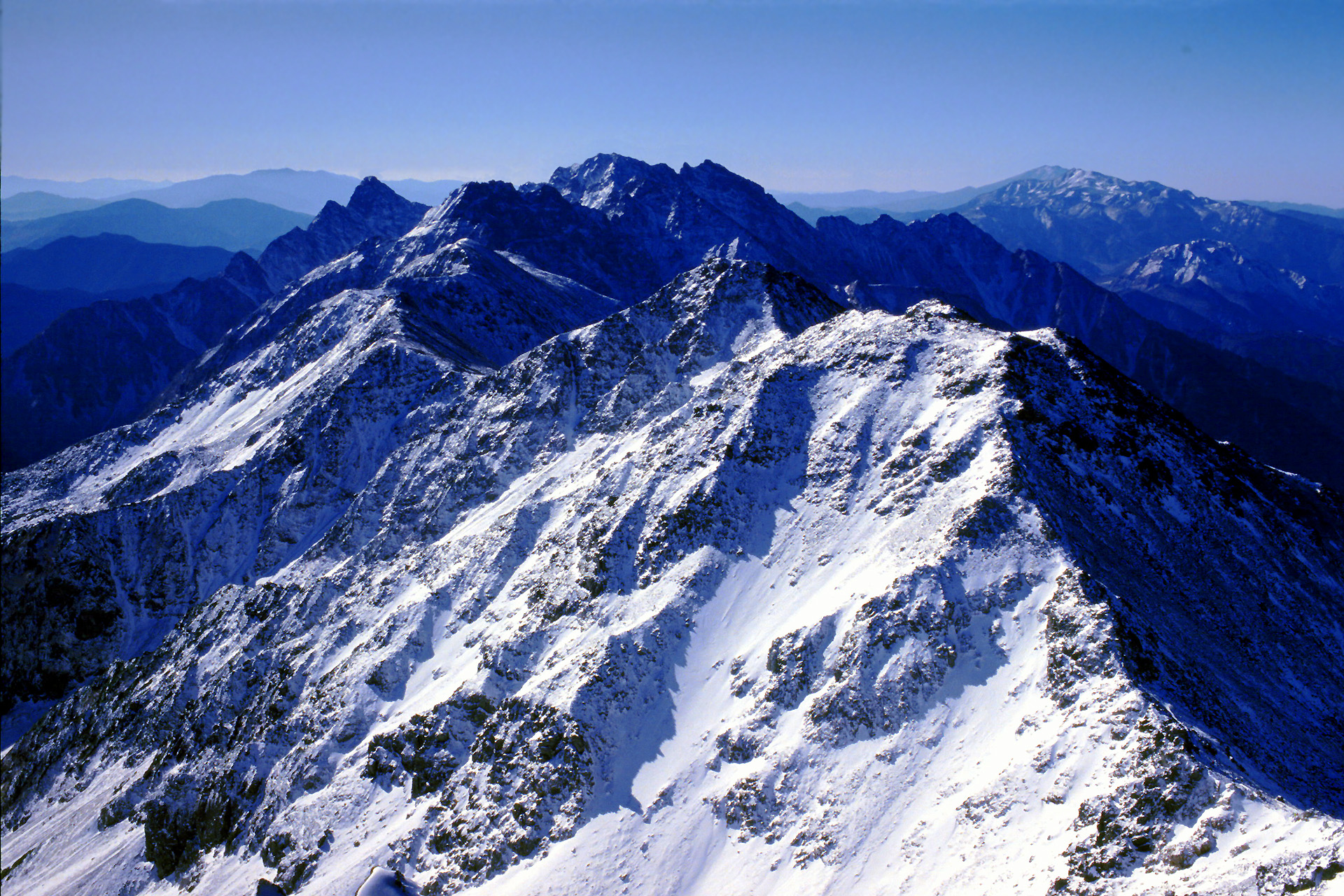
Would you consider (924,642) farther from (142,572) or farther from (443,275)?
(443,275)

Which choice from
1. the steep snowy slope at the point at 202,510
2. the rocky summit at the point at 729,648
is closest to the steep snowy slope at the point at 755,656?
the rocky summit at the point at 729,648

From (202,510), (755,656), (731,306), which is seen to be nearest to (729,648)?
(755,656)

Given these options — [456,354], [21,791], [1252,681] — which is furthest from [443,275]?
[1252,681]

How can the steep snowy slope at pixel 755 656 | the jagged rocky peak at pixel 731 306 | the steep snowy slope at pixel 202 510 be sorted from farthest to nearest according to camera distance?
the steep snowy slope at pixel 202 510, the jagged rocky peak at pixel 731 306, the steep snowy slope at pixel 755 656

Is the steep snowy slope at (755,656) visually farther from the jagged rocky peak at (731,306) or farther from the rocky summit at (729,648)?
the jagged rocky peak at (731,306)

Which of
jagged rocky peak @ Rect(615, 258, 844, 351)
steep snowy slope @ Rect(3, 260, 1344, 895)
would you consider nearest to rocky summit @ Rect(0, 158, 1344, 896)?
steep snowy slope @ Rect(3, 260, 1344, 895)

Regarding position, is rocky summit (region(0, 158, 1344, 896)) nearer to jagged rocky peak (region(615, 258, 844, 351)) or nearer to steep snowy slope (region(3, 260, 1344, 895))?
steep snowy slope (region(3, 260, 1344, 895))

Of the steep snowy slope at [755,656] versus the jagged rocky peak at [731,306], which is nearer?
the steep snowy slope at [755,656]
